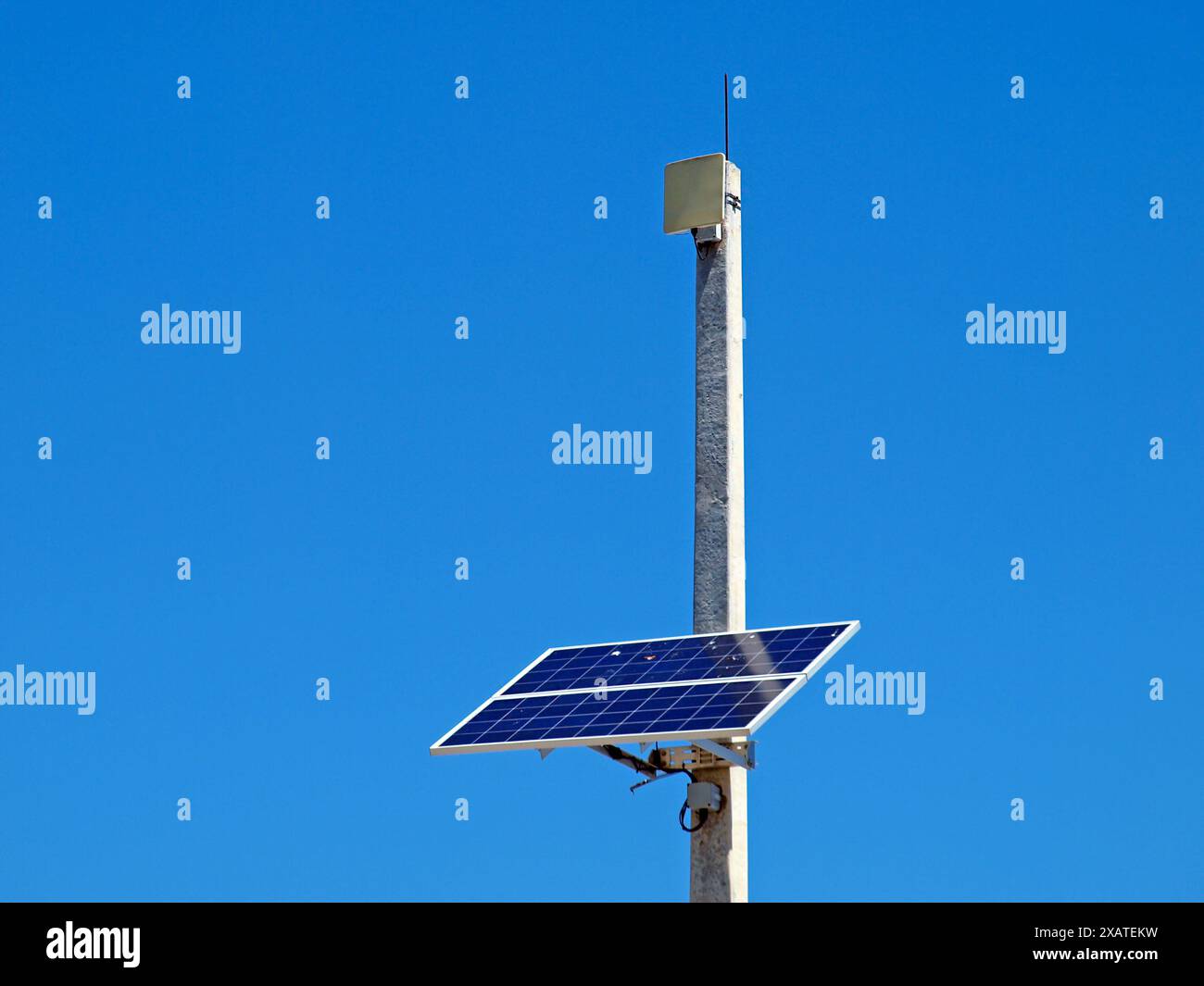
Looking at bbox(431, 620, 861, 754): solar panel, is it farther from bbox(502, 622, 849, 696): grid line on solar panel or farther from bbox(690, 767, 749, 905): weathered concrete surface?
bbox(690, 767, 749, 905): weathered concrete surface

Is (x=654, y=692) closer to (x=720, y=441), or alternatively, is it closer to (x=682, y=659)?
(x=682, y=659)

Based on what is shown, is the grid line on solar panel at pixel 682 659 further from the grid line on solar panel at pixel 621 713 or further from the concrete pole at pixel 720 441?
the concrete pole at pixel 720 441

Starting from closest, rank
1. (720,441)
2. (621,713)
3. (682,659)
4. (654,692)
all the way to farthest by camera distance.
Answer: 1. (621,713)
2. (654,692)
3. (682,659)
4. (720,441)

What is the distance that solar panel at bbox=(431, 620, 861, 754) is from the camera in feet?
57.1

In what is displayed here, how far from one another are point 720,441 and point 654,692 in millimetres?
3331

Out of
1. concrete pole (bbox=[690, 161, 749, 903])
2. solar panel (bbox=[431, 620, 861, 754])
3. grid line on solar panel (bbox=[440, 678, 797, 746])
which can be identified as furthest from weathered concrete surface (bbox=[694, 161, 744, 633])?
grid line on solar panel (bbox=[440, 678, 797, 746])

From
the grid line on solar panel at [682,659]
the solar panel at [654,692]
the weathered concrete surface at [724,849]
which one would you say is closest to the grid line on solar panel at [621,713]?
the solar panel at [654,692]

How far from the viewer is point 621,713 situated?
18250mm

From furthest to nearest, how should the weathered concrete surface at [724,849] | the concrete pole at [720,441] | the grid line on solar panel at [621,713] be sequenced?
1. the concrete pole at [720,441]
2. the weathered concrete surface at [724,849]
3. the grid line on solar panel at [621,713]

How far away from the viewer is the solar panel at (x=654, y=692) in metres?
17.4

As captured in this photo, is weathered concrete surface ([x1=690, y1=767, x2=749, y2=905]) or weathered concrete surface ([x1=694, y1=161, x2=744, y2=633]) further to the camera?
weathered concrete surface ([x1=694, y1=161, x2=744, y2=633])

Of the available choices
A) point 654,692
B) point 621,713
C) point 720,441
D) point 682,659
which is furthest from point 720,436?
point 621,713
